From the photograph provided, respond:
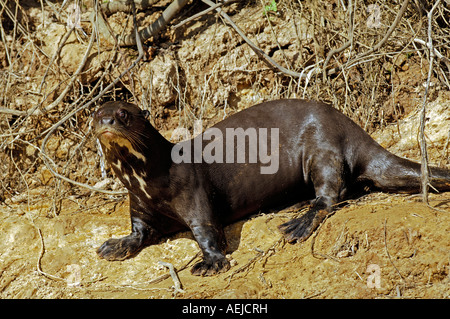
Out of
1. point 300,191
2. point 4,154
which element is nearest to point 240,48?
point 300,191

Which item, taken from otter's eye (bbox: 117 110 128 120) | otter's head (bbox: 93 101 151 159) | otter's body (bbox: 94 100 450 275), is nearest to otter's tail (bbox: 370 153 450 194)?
otter's body (bbox: 94 100 450 275)

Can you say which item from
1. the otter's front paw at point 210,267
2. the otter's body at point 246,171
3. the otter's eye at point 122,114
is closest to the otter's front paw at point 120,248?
the otter's body at point 246,171

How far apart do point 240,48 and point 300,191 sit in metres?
1.68

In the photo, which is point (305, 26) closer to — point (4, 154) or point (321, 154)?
point (321, 154)

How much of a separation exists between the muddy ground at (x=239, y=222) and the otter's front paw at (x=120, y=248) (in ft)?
0.18

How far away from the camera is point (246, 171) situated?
3803mm

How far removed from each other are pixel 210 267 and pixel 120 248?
66 centimetres

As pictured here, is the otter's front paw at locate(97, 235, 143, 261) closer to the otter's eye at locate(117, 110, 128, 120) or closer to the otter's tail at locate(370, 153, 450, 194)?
the otter's eye at locate(117, 110, 128, 120)

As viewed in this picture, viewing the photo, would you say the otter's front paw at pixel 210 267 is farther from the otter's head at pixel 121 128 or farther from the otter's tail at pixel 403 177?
the otter's tail at pixel 403 177

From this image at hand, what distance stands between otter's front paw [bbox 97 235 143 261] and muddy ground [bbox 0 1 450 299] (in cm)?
6

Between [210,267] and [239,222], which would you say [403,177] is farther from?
[210,267]

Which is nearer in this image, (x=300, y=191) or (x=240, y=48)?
(x=300, y=191)

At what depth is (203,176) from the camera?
12.0ft

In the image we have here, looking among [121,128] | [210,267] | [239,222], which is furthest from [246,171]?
[121,128]
